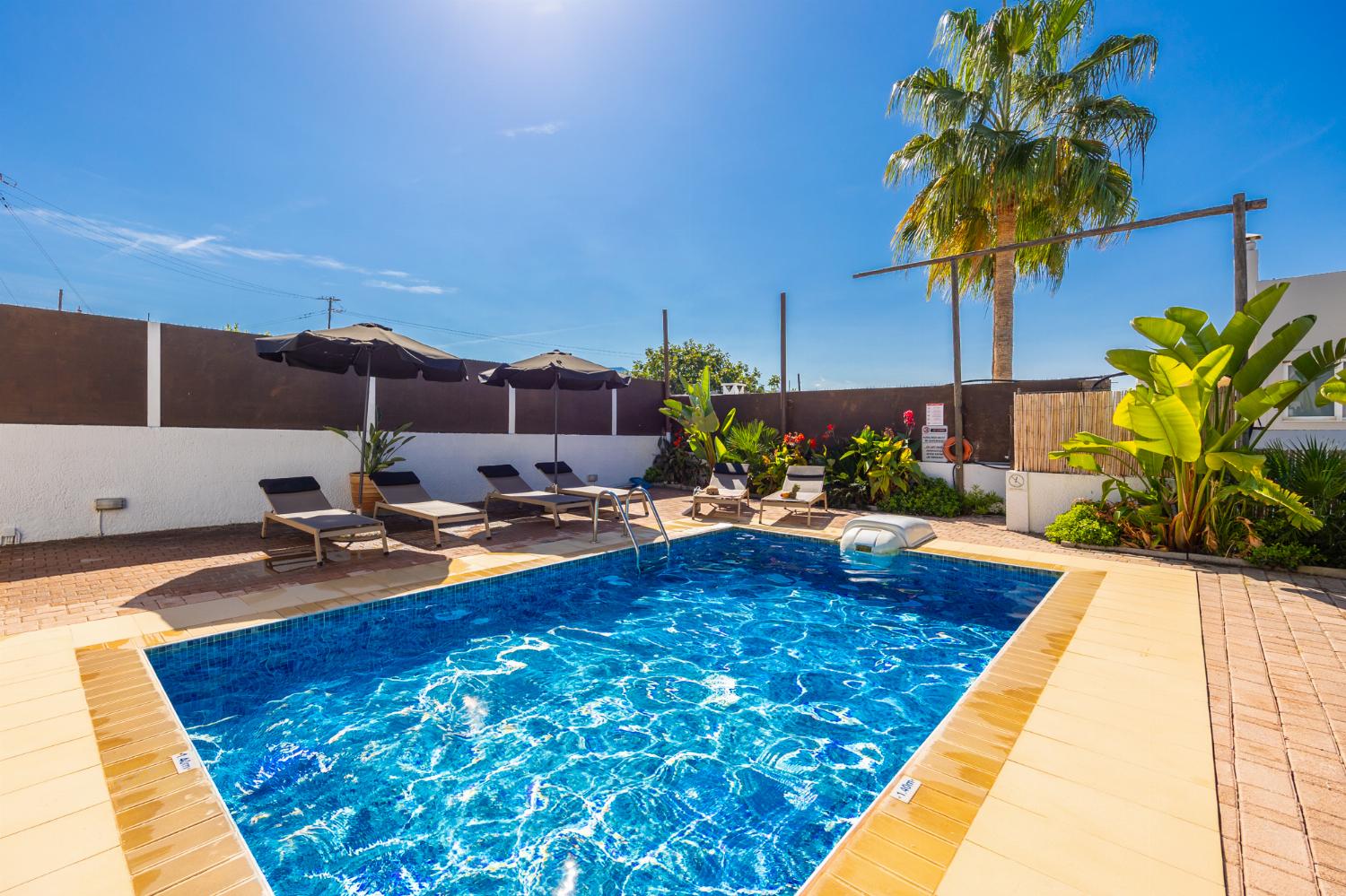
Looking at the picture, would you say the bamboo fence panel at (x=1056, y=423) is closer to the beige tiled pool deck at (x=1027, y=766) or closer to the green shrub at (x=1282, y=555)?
the green shrub at (x=1282, y=555)

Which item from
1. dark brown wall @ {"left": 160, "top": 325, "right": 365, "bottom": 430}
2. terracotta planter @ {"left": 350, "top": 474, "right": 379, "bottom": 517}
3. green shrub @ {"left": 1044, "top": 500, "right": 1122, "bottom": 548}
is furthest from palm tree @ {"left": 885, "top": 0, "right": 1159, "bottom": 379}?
dark brown wall @ {"left": 160, "top": 325, "right": 365, "bottom": 430}

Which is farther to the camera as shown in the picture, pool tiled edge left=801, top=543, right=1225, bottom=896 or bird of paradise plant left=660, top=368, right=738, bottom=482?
bird of paradise plant left=660, top=368, right=738, bottom=482

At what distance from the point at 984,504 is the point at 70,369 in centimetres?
1382

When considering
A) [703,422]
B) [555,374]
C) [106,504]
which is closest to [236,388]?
[106,504]

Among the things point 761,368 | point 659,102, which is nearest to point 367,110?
point 659,102

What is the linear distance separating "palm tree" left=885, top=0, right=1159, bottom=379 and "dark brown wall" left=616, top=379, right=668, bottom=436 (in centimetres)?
760

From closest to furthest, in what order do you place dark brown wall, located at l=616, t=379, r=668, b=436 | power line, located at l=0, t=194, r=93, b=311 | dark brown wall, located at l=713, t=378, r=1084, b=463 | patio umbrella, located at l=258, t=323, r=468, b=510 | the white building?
patio umbrella, located at l=258, t=323, r=468, b=510
the white building
dark brown wall, located at l=713, t=378, r=1084, b=463
dark brown wall, located at l=616, t=379, r=668, b=436
power line, located at l=0, t=194, r=93, b=311

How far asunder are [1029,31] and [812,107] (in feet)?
15.0

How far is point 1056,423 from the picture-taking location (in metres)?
7.98

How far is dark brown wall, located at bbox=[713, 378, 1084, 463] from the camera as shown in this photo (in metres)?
10.1

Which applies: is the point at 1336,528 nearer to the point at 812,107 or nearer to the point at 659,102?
the point at 812,107

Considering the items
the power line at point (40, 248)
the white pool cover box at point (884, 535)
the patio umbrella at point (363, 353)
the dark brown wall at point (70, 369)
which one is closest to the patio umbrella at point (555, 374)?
the patio umbrella at point (363, 353)

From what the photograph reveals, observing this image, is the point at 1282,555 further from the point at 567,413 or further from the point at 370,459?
the point at 370,459

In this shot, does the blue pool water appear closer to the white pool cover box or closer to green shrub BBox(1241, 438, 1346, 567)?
the white pool cover box
